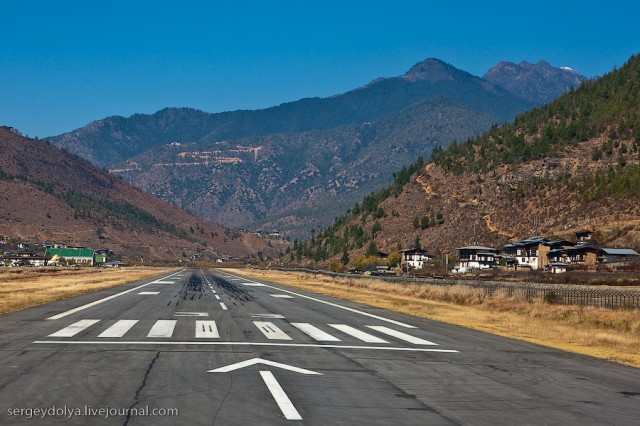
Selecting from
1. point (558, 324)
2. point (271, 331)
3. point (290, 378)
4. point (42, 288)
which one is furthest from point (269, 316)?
point (42, 288)

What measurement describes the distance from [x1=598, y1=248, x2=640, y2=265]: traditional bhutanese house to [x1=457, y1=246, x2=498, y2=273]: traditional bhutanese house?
23.2 metres

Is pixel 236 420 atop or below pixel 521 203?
below

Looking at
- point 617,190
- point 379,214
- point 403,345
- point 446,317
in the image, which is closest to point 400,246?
point 379,214

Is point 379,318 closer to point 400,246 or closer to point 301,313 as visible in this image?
point 301,313

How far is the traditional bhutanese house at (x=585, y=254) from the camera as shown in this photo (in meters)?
105

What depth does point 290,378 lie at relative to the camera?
11539 mm

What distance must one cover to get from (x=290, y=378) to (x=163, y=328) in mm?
8948

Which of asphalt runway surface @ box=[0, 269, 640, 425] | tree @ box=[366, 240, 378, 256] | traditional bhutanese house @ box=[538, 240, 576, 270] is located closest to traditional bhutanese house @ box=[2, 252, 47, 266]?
tree @ box=[366, 240, 378, 256]

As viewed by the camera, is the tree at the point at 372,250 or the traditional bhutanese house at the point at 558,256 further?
the tree at the point at 372,250

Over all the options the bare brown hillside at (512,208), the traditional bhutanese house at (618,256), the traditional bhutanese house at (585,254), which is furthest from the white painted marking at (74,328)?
the bare brown hillside at (512,208)

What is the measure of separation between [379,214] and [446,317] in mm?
144825

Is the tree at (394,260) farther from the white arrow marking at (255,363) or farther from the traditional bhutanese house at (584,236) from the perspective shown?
the white arrow marking at (255,363)

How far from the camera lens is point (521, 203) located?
5561 inches

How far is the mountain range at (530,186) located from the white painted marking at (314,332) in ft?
327
